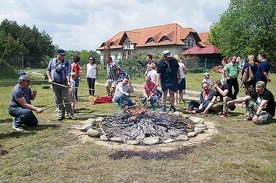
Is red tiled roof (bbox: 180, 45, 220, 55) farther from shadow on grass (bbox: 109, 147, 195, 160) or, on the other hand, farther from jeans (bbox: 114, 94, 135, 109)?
shadow on grass (bbox: 109, 147, 195, 160)

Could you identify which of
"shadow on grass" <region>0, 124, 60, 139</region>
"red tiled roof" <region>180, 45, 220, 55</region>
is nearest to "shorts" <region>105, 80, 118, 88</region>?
"shadow on grass" <region>0, 124, 60, 139</region>

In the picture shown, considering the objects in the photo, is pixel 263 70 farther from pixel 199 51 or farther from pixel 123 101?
pixel 199 51

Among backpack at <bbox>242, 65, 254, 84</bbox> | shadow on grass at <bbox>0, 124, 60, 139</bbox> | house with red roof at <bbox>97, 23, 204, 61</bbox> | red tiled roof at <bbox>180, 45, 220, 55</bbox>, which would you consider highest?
house with red roof at <bbox>97, 23, 204, 61</bbox>

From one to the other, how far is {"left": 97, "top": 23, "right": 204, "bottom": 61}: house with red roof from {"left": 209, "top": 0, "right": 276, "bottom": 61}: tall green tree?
22.0 feet

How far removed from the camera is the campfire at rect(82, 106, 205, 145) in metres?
5.19

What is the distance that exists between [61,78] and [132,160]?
336 centimetres

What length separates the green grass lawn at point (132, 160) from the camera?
350 cm

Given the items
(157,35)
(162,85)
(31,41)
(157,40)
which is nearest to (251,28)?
(157,40)

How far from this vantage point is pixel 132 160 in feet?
13.4

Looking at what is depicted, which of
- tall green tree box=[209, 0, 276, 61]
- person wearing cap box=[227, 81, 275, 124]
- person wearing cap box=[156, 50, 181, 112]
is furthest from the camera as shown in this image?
tall green tree box=[209, 0, 276, 61]

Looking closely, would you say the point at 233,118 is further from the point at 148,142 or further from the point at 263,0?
the point at 263,0

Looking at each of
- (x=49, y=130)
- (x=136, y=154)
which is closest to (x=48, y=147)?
(x=49, y=130)

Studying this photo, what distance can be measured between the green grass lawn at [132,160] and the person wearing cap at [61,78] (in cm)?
104

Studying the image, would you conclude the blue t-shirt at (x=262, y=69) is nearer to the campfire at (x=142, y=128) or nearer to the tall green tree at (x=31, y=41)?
the campfire at (x=142, y=128)
